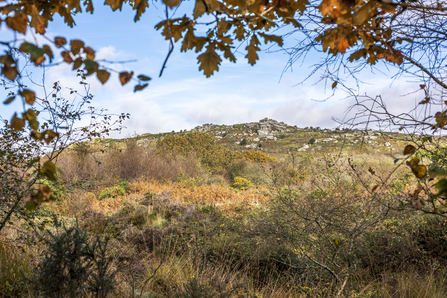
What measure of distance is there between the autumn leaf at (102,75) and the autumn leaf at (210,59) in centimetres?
53

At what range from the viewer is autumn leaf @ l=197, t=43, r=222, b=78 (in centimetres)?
144

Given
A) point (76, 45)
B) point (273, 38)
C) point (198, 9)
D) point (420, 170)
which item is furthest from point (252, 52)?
point (420, 170)

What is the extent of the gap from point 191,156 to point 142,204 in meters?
6.46

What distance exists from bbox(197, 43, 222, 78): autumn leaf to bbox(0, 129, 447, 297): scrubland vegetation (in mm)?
1328

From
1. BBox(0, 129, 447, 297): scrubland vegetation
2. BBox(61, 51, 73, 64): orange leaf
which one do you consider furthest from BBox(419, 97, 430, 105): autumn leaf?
BBox(61, 51, 73, 64): orange leaf

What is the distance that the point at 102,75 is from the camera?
110 centimetres

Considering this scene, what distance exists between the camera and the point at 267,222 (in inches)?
184

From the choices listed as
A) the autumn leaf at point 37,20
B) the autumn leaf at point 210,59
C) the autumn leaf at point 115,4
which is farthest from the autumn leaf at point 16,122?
the autumn leaf at point 115,4

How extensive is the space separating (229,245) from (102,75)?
4031 millimetres

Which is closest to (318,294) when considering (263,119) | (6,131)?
(6,131)

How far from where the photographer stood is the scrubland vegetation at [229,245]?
2.35 meters

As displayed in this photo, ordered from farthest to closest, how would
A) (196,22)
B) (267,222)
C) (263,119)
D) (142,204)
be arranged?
(263,119), (142,204), (267,222), (196,22)

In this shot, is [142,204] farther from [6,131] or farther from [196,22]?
[196,22]

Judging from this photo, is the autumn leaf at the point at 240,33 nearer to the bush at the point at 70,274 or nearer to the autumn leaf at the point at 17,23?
the autumn leaf at the point at 17,23
